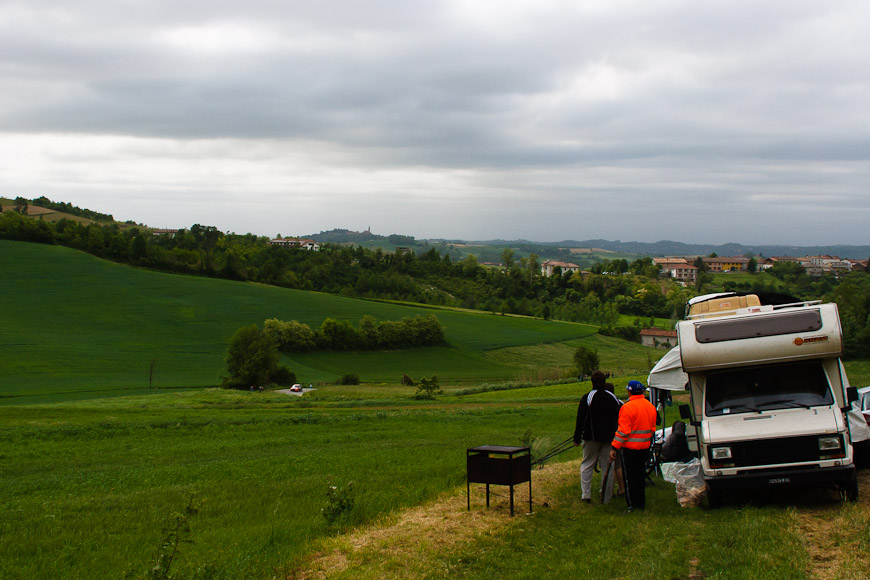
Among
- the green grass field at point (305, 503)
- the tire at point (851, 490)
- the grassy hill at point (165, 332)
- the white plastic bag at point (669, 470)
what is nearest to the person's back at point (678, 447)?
the white plastic bag at point (669, 470)

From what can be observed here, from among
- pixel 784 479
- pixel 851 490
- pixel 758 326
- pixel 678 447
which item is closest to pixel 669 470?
pixel 678 447

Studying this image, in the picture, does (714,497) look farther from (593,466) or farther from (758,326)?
(758,326)

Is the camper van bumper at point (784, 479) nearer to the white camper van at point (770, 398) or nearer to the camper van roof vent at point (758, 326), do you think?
the white camper van at point (770, 398)

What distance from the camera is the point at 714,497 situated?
35.6 ft

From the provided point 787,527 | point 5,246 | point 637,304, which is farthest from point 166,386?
point 637,304

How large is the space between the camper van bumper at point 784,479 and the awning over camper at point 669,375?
377 cm

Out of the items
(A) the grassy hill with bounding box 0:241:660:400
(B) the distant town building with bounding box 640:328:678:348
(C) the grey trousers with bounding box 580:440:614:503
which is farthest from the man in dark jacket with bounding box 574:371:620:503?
(B) the distant town building with bounding box 640:328:678:348

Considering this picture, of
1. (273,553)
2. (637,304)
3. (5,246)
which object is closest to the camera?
(273,553)

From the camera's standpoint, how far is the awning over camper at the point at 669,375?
1455cm

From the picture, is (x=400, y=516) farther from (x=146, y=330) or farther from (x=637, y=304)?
(x=637, y=304)

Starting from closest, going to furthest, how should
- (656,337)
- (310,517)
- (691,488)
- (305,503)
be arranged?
(310,517)
(691,488)
(305,503)
(656,337)

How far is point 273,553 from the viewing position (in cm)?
888

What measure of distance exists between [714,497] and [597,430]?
2061mm

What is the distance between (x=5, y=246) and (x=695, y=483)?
12323 cm
